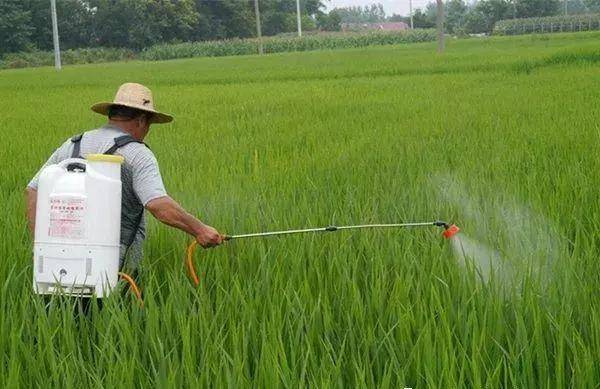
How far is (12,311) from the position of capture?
208 centimetres

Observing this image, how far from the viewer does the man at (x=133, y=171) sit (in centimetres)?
227

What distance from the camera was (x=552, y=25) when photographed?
50438mm

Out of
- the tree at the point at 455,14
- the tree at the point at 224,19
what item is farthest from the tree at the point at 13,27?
the tree at the point at 455,14

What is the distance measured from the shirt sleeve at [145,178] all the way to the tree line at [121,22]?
156 ft

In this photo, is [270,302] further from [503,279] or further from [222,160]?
[222,160]

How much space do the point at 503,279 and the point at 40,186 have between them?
1.24 metres

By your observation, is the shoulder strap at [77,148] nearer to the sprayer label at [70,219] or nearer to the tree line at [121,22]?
the sprayer label at [70,219]

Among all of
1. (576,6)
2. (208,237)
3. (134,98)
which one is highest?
(576,6)

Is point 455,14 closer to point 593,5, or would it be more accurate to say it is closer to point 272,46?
A: point 593,5

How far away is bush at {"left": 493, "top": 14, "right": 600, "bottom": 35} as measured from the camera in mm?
49372

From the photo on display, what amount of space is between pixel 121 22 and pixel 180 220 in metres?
54.1

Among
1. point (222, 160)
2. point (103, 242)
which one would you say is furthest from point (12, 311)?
point (222, 160)

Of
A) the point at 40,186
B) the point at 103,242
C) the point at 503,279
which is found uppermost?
the point at 40,186

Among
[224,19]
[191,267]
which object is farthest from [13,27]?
[191,267]
